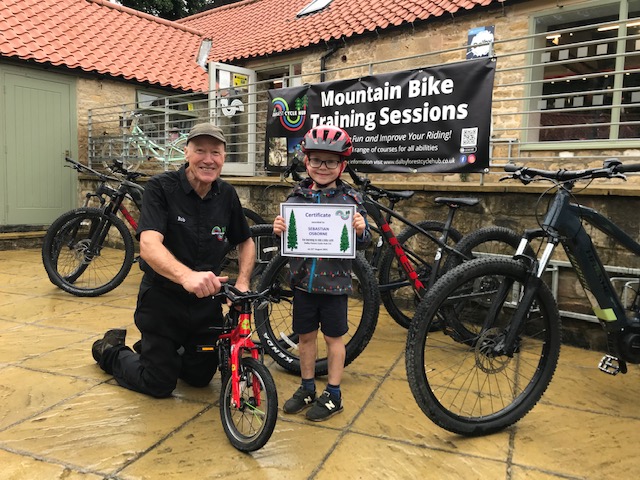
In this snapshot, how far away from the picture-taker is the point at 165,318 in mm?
2783

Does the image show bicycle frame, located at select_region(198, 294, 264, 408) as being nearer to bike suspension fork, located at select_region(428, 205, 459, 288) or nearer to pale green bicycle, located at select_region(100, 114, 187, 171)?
bike suspension fork, located at select_region(428, 205, 459, 288)

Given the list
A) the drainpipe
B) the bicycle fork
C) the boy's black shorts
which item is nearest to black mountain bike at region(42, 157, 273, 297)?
the boy's black shorts

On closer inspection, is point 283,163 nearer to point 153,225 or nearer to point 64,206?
point 153,225

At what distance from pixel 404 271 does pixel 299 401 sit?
1482 mm

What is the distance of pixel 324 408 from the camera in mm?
2594

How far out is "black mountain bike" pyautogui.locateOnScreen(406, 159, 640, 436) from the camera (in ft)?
7.63

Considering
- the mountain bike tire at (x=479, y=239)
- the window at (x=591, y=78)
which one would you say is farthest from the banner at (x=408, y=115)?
the window at (x=591, y=78)

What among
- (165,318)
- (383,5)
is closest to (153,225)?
(165,318)

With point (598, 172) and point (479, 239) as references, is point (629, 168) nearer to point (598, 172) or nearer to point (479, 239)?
point (598, 172)

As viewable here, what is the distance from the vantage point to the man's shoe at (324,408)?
2570 mm

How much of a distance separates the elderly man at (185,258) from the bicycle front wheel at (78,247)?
2327 mm

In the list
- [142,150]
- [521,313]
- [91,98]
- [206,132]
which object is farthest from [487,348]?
[91,98]

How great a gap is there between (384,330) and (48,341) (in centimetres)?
265

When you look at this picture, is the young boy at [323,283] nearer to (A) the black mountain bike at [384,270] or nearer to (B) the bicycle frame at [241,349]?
(A) the black mountain bike at [384,270]
